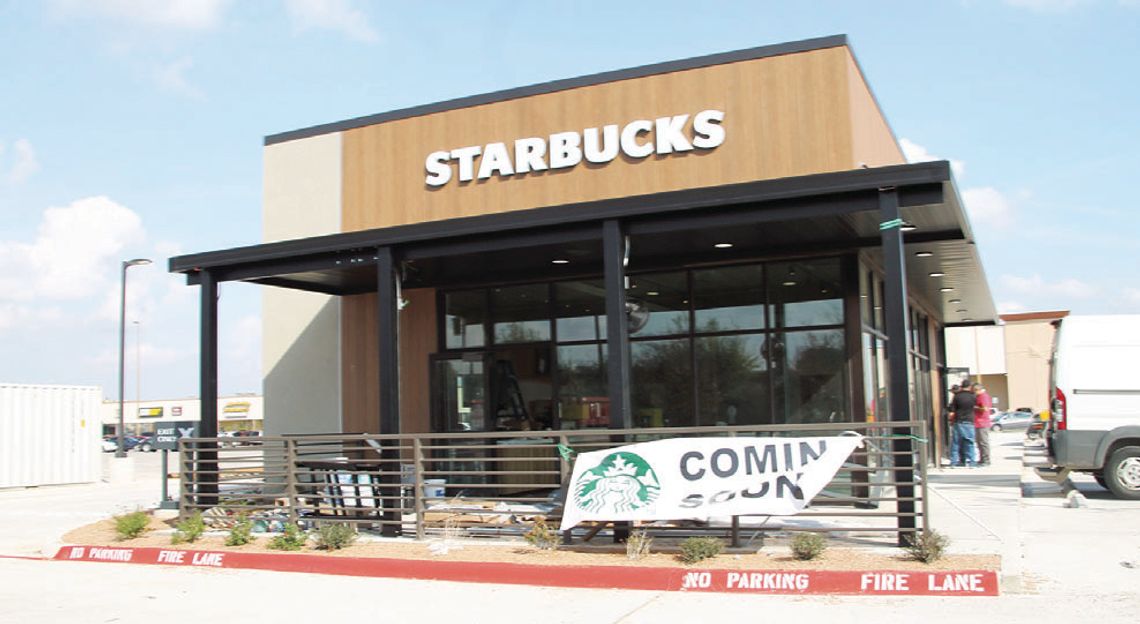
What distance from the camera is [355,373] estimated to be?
16.8 meters

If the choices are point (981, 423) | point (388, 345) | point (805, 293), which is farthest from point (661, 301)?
point (981, 423)

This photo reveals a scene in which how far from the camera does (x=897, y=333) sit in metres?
9.84

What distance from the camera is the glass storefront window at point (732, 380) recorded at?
1383cm

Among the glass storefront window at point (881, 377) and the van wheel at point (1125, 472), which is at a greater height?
the glass storefront window at point (881, 377)

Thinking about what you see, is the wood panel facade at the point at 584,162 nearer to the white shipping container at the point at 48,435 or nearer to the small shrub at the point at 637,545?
the small shrub at the point at 637,545

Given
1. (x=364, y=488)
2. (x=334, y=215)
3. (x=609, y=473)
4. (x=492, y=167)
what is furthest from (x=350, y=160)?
(x=609, y=473)

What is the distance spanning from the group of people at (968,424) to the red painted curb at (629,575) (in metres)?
12.5

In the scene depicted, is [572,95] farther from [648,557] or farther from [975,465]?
[975,465]

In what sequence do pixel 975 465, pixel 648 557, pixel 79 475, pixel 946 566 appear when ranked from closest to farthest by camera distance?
pixel 946 566, pixel 648 557, pixel 975 465, pixel 79 475

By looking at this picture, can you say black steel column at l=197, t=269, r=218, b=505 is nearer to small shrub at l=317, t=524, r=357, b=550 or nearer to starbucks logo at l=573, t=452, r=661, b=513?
small shrub at l=317, t=524, r=357, b=550

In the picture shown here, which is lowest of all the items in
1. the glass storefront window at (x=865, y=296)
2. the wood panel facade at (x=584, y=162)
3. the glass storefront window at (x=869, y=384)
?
the glass storefront window at (x=869, y=384)

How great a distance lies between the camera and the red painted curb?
27.5 feet

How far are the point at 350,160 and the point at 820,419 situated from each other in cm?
844

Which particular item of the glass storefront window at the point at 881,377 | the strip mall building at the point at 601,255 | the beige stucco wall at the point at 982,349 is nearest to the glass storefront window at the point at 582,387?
the strip mall building at the point at 601,255
